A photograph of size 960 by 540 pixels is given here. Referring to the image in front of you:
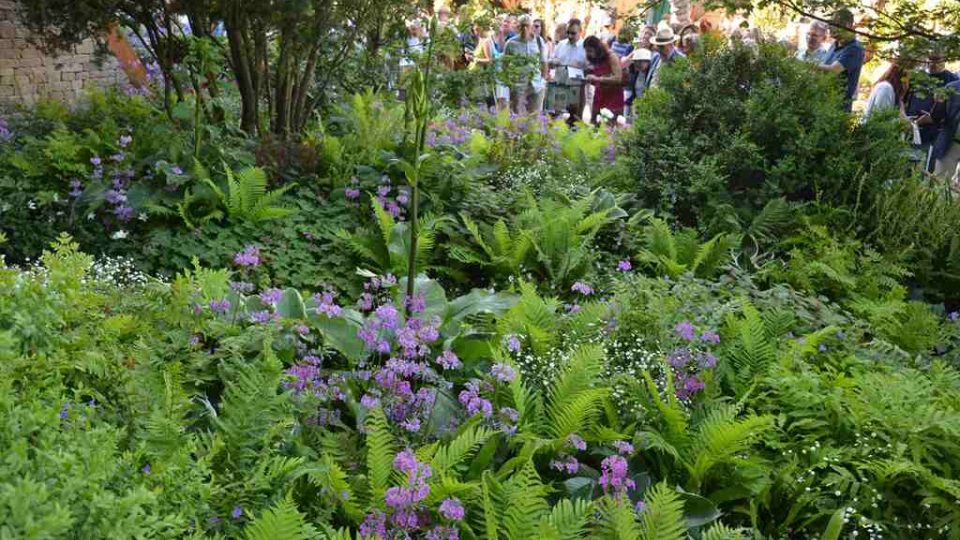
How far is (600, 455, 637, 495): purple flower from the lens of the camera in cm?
295

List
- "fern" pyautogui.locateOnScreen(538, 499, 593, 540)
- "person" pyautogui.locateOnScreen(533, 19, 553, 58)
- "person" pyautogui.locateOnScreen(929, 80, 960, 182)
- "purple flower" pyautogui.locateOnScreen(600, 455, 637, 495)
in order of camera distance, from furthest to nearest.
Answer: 1. "person" pyautogui.locateOnScreen(533, 19, 553, 58)
2. "person" pyautogui.locateOnScreen(929, 80, 960, 182)
3. "purple flower" pyautogui.locateOnScreen(600, 455, 637, 495)
4. "fern" pyautogui.locateOnScreen(538, 499, 593, 540)

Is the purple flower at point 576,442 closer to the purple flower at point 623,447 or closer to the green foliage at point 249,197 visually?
the purple flower at point 623,447

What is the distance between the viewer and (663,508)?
2643 millimetres

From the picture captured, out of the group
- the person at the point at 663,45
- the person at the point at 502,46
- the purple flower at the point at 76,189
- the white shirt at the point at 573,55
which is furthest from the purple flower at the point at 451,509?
the white shirt at the point at 573,55

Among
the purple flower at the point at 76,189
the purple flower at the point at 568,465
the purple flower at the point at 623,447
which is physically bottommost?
the purple flower at the point at 568,465

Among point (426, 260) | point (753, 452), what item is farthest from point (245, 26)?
point (753, 452)

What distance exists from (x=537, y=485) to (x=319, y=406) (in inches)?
34.6

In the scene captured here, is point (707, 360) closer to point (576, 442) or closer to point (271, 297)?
point (576, 442)

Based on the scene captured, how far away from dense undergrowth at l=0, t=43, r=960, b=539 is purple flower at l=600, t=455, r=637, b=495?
0.02 m

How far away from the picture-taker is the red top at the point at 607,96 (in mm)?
12594

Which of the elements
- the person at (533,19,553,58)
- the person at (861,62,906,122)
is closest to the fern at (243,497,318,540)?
the person at (861,62,906,122)

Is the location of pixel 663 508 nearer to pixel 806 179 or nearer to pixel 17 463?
pixel 17 463

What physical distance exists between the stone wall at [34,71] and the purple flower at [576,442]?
7842mm

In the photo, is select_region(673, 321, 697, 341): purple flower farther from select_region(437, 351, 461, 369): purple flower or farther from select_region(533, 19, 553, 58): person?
select_region(533, 19, 553, 58): person
